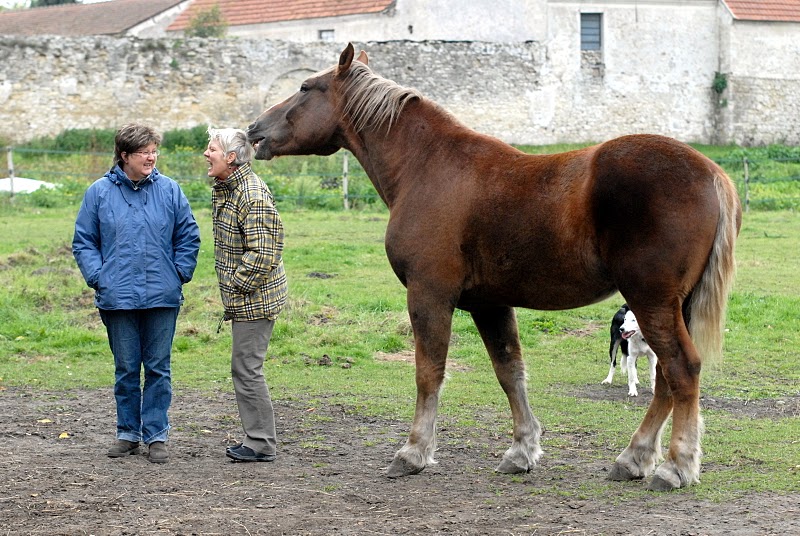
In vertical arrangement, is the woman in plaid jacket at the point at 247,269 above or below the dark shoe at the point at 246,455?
above

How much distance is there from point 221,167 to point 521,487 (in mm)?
2584

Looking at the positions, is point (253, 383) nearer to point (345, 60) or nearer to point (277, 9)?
point (345, 60)

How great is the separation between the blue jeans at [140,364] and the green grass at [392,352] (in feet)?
6.28

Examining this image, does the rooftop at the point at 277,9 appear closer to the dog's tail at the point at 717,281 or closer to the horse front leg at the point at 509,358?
the horse front leg at the point at 509,358

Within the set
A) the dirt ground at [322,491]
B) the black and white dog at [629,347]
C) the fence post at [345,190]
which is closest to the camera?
the dirt ground at [322,491]

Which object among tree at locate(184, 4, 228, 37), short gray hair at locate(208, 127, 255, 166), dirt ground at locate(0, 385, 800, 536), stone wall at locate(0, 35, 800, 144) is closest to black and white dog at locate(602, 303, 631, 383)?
dirt ground at locate(0, 385, 800, 536)

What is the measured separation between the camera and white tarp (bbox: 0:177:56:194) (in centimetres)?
2203

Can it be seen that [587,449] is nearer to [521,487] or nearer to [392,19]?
[521,487]

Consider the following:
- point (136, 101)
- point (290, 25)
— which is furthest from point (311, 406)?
point (290, 25)

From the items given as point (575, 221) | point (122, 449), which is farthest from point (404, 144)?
point (122, 449)

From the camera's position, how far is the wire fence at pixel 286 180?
71.5 feet

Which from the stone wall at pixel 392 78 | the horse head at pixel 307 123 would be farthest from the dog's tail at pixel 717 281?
the stone wall at pixel 392 78

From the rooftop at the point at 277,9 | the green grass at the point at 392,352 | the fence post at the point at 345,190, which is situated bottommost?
the fence post at the point at 345,190

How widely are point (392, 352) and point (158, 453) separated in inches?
172
